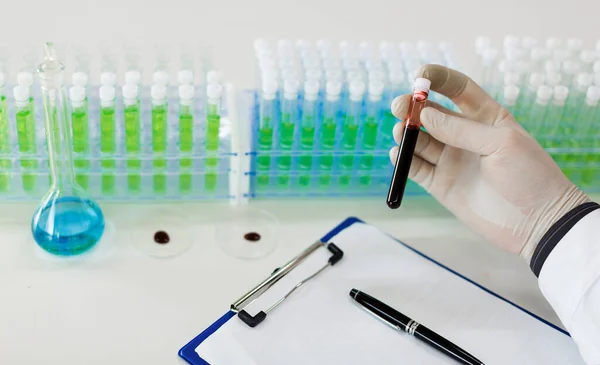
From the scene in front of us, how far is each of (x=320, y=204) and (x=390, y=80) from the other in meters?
0.31

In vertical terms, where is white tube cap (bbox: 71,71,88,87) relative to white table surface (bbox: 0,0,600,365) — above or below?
above

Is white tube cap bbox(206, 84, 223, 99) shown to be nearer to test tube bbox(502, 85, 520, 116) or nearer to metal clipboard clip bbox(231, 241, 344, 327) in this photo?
metal clipboard clip bbox(231, 241, 344, 327)

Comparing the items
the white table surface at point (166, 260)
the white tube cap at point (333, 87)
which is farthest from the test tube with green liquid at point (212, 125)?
the white tube cap at point (333, 87)

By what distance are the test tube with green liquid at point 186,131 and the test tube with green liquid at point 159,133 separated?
0.03 m

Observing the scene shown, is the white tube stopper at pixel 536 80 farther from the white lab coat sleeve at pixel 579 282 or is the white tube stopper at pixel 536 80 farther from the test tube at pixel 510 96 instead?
the white lab coat sleeve at pixel 579 282

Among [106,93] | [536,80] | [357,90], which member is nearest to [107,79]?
[106,93]

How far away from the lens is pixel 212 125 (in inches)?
56.7

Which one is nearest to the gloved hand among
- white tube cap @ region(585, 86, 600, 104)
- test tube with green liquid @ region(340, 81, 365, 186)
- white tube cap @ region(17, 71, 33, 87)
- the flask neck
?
test tube with green liquid @ region(340, 81, 365, 186)

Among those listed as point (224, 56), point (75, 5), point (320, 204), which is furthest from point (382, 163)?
point (75, 5)

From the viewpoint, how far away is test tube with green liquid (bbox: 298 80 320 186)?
56.2 inches

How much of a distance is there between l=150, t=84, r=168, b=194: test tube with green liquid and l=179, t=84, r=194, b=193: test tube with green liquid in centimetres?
3

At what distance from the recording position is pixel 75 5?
2.06m

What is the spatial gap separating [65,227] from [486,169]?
800 mm

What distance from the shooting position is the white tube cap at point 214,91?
1.41 meters
